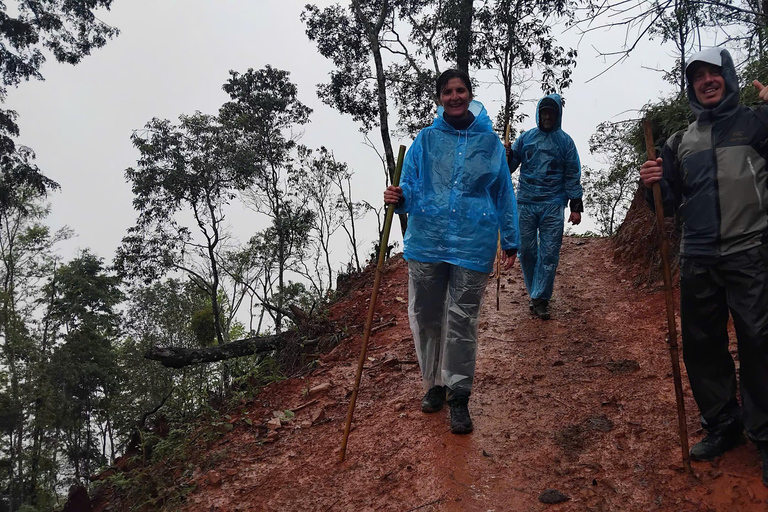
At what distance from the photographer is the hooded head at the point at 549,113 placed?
5.40 metres

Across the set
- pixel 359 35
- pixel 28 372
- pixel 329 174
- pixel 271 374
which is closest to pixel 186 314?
pixel 28 372

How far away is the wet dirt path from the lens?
96.1 inches

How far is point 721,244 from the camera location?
243cm

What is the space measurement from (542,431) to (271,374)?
2.74m

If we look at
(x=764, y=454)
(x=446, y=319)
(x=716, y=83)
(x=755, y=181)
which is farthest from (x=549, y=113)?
(x=764, y=454)

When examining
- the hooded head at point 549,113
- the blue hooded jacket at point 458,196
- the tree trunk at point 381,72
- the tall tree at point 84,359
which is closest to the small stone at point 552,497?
the blue hooded jacket at point 458,196

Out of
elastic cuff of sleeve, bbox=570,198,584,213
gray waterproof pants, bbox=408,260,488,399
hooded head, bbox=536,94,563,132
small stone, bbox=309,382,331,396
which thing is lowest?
small stone, bbox=309,382,331,396

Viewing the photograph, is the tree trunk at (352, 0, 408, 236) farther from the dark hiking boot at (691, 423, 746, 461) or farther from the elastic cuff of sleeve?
the dark hiking boot at (691, 423, 746, 461)

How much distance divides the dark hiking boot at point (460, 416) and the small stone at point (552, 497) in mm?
662

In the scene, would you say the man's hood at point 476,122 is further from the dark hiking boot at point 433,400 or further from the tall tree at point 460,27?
the tall tree at point 460,27

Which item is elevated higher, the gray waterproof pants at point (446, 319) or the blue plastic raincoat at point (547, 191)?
the blue plastic raincoat at point (547, 191)

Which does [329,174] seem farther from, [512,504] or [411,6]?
[512,504]

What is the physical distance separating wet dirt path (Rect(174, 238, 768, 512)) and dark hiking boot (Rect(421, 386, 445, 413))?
0.05 metres

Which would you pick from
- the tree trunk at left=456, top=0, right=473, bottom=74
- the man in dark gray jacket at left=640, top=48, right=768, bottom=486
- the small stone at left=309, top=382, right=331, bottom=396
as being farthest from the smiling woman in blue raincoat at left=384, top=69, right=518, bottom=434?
the tree trunk at left=456, top=0, right=473, bottom=74
